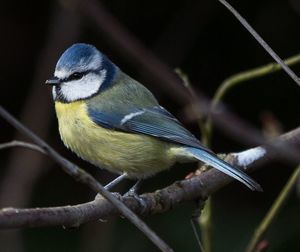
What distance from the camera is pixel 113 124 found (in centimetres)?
227

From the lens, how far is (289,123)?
132 inches

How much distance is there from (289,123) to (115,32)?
1.91 meters

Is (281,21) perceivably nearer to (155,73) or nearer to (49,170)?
(49,170)

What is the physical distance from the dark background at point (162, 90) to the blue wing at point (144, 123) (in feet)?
2.85

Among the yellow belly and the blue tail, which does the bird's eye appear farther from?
the blue tail

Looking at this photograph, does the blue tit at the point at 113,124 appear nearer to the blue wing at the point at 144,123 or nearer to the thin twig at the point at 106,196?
the blue wing at the point at 144,123

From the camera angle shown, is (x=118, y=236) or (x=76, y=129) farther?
(x=118, y=236)

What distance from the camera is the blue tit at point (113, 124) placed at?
220 cm

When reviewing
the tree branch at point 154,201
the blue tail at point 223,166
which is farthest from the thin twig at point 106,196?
the blue tail at point 223,166

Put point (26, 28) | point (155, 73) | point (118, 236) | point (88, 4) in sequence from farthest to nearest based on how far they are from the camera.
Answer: point (26, 28) < point (118, 236) < point (88, 4) < point (155, 73)

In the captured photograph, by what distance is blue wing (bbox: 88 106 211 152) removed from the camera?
7.30ft

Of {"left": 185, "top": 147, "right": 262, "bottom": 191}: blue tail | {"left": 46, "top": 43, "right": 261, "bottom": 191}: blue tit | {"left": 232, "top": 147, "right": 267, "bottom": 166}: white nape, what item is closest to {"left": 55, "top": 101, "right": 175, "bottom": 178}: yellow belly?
{"left": 46, "top": 43, "right": 261, "bottom": 191}: blue tit

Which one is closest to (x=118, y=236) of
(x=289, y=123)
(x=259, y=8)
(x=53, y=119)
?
(x=53, y=119)

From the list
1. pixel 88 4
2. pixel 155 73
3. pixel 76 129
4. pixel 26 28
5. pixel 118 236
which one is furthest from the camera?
pixel 26 28
